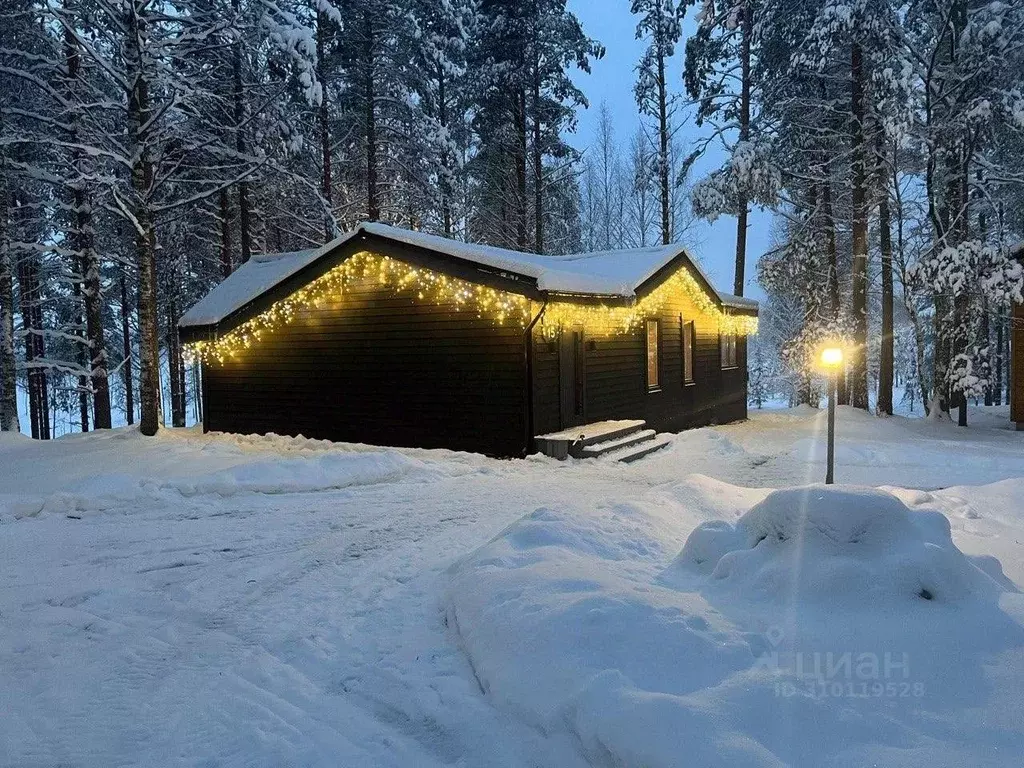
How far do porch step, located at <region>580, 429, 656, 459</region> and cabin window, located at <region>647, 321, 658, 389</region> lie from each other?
246 centimetres

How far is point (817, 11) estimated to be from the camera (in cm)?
1880

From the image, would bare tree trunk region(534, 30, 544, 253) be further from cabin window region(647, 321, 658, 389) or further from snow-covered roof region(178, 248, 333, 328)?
snow-covered roof region(178, 248, 333, 328)

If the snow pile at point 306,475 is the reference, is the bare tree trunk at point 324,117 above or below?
above

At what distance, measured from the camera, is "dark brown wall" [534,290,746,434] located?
491 inches

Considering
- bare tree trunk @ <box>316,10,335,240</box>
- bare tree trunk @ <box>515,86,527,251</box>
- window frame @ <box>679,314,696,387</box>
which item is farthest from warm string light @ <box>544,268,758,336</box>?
bare tree trunk @ <box>316,10,335,240</box>

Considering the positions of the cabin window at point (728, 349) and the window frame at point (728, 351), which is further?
the cabin window at point (728, 349)

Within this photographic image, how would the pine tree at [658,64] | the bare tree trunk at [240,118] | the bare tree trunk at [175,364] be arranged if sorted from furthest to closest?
the pine tree at [658,64] < the bare tree trunk at [175,364] < the bare tree trunk at [240,118]

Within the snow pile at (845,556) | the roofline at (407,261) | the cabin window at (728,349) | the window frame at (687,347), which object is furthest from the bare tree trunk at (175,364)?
the snow pile at (845,556)

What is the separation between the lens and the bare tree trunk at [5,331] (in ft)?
48.4

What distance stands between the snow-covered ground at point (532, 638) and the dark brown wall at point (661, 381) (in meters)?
5.20

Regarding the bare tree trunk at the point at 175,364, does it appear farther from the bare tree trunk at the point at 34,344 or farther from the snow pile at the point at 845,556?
the snow pile at the point at 845,556

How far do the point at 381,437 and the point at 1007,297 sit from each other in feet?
51.8

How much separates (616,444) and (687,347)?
281 inches

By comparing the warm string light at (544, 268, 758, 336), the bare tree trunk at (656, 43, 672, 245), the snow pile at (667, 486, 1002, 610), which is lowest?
the snow pile at (667, 486, 1002, 610)
